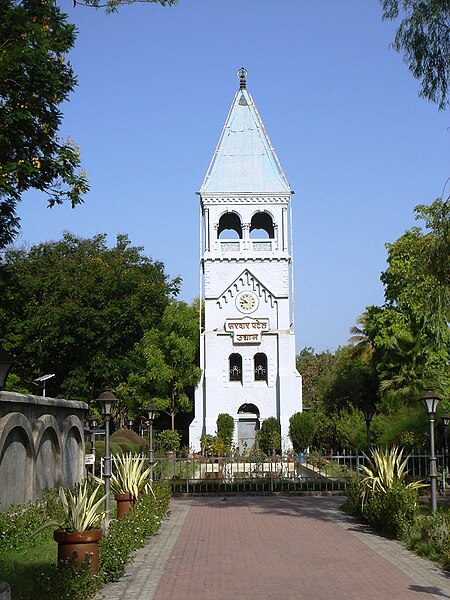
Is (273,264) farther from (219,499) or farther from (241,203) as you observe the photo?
(219,499)

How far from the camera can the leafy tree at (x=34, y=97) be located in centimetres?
1627

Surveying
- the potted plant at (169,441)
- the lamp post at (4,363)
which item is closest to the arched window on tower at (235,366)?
the potted plant at (169,441)

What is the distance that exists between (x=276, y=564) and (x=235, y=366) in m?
34.9

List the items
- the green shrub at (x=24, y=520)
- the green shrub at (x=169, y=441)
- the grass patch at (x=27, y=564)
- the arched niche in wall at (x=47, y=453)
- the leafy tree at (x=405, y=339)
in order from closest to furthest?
1. the grass patch at (x=27, y=564)
2. the green shrub at (x=24, y=520)
3. the arched niche in wall at (x=47, y=453)
4. the leafy tree at (x=405, y=339)
5. the green shrub at (x=169, y=441)

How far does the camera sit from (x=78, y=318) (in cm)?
4150

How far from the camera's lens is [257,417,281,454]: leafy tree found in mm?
43812

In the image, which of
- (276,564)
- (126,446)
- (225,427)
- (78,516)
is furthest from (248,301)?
(78,516)

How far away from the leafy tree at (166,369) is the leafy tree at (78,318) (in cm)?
141

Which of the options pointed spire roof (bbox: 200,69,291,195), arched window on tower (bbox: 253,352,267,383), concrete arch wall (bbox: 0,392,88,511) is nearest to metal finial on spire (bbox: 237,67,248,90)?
pointed spire roof (bbox: 200,69,291,195)

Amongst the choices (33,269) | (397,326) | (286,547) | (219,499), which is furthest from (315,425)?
(286,547)

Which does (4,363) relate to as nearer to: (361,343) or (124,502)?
(124,502)

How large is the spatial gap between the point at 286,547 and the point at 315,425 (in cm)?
3062

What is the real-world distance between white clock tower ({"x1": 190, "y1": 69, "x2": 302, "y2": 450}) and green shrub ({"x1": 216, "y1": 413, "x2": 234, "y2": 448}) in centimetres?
63

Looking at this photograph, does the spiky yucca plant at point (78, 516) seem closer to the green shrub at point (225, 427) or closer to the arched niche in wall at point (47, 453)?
the arched niche in wall at point (47, 453)
